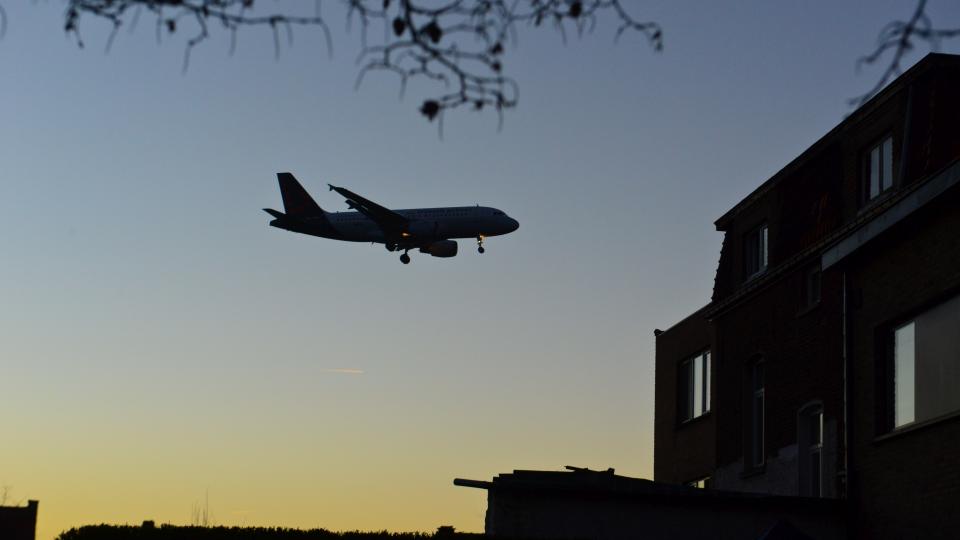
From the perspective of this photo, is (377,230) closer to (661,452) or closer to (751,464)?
(661,452)

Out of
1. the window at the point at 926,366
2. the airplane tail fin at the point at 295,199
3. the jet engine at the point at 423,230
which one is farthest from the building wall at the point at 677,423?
the airplane tail fin at the point at 295,199

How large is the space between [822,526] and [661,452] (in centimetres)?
1305

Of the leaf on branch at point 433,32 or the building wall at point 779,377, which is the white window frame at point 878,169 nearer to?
the building wall at point 779,377

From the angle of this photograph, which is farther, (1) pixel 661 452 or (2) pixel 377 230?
(2) pixel 377 230

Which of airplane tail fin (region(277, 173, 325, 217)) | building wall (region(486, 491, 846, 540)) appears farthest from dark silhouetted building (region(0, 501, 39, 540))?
airplane tail fin (region(277, 173, 325, 217))

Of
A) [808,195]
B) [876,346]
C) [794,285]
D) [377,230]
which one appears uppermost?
[377,230]

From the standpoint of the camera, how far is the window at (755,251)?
93.7 feet

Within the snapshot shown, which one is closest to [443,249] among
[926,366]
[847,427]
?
[847,427]

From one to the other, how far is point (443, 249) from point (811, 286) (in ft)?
114

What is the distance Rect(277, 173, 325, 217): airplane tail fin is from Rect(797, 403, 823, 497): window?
49.5m

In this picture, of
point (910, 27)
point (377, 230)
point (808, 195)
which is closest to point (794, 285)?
point (808, 195)

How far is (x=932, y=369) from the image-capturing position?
18297mm

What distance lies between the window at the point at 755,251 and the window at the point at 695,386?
3.34m

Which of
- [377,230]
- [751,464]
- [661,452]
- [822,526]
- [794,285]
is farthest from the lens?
[377,230]
